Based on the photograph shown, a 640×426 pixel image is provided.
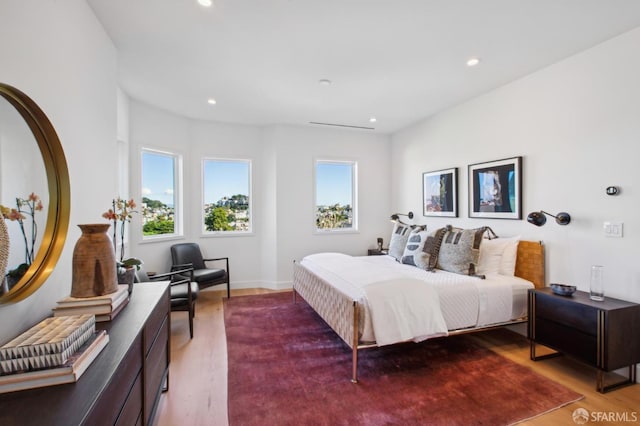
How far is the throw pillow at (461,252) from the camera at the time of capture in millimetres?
3199

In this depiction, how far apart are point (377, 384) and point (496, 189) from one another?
263cm

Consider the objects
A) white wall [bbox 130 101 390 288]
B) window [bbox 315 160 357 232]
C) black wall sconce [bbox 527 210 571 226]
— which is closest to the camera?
black wall sconce [bbox 527 210 571 226]

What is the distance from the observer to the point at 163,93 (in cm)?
370

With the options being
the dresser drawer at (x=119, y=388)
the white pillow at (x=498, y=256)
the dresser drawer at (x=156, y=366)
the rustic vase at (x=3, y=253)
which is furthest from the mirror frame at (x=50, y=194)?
the white pillow at (x=498, y=256)

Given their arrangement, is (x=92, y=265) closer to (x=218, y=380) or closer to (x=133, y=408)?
(x=133, y=408)

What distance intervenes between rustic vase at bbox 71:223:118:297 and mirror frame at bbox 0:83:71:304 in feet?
0.37

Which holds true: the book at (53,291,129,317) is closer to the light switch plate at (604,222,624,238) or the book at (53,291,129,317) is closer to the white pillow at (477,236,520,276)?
the white pillow at (477,236,520,276)

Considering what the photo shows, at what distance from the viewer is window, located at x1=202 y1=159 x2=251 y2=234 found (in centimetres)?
504

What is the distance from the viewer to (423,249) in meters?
3.54

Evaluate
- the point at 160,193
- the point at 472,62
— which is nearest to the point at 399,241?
the point at 472,62

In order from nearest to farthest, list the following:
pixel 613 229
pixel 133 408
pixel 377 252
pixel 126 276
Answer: pixel 133 408, pixel 126 276, pixel 613 229, pixel 377 252

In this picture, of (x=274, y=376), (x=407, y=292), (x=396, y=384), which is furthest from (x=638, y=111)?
(x=274, y=376)

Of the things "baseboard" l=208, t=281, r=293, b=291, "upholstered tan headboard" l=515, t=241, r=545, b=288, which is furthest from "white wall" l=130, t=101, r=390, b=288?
"upholstered tan headboard" l=515, t=241, r=545, b=288

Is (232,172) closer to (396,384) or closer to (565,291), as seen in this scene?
(396,384)
